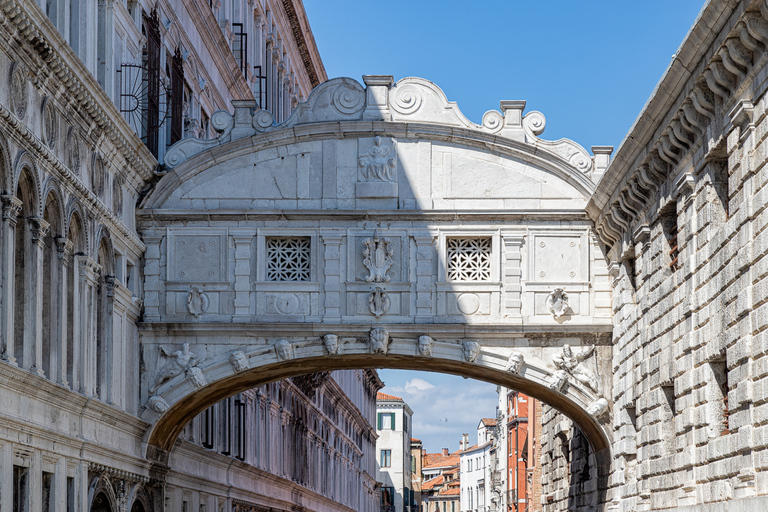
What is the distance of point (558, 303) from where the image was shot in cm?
2347

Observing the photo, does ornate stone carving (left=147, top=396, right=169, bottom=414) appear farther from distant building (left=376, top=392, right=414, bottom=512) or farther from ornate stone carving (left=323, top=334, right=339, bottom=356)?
distant building (left=376, top=392, right=414, bottom=512)

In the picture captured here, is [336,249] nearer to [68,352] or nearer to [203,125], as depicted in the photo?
[68,352]

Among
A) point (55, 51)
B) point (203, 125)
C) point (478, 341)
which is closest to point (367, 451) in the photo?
point (203, 125)

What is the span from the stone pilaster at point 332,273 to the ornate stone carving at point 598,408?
4634mm

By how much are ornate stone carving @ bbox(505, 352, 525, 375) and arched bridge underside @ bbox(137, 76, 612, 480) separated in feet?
0.08

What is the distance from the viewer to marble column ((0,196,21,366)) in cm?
1625

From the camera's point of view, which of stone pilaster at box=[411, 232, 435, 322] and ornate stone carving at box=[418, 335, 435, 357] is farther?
stone pilaster at box=[411, 232, 435, 322]

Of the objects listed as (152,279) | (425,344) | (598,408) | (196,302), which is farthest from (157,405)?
(598,408)

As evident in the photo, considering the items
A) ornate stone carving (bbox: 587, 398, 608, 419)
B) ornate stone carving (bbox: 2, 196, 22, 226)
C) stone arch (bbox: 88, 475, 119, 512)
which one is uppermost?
ornate stone carving (bbox: 2, 196, 22, 226)

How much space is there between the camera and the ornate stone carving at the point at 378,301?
76.9ft

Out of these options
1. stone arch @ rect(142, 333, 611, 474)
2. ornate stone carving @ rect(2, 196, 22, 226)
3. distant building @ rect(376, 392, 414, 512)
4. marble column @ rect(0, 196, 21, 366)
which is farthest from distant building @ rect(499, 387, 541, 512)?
ornate stone carving @ rect(2, 196, 22, 226)

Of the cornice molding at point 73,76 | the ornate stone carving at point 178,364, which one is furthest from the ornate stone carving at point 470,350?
the cornice molding at point 73,76

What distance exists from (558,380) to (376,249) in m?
3.88

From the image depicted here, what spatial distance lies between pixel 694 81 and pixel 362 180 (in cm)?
855
